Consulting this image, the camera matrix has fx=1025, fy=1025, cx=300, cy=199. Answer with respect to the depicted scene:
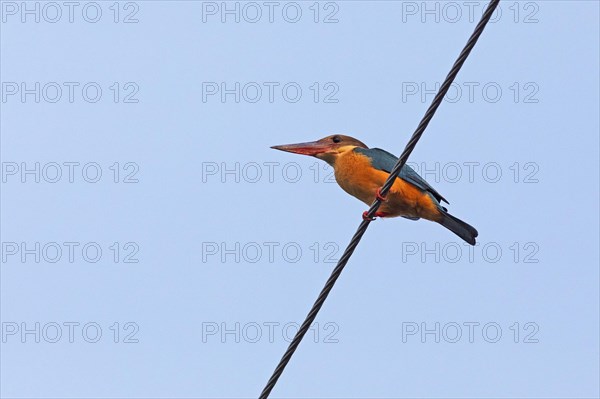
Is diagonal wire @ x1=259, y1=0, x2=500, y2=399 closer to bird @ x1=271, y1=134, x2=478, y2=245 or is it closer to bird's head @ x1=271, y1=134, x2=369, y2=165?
bird @ x1=271, y1=134, x2=478, y2=245

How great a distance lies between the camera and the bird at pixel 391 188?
6816 mm

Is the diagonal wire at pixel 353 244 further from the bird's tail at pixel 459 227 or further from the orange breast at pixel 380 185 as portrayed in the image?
the bird's tail at pixel 459 227

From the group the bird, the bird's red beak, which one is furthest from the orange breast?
the bird's red beak

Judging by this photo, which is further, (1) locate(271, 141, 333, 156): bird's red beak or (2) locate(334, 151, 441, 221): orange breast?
(1) locate(271, 141, 333, 156): bird's red beak

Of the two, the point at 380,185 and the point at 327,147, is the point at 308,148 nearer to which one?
the point at 327,147

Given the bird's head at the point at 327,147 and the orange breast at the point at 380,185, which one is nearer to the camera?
the orange breast at the point at 380,185

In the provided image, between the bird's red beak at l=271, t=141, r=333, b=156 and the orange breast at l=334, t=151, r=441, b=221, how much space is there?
32 centimetres

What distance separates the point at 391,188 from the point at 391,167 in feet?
1.29

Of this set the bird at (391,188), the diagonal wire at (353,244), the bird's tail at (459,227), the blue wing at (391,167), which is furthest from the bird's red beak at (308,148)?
the diagonal wire at (353,244)

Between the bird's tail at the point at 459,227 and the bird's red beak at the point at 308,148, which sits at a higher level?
the bird's red beak at the point at 308,148

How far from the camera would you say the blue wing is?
6.85 metres

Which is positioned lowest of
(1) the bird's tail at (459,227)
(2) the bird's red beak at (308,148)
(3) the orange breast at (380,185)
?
(1) the bird's tail at (459,227)

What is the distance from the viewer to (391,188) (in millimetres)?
6660

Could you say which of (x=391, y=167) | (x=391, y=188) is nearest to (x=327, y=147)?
(x=391, y=167)
